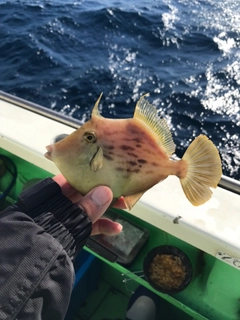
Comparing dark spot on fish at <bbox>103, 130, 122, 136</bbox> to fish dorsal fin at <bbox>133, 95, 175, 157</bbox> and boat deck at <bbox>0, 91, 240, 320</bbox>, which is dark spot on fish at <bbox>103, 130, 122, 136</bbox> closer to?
fish dorsal fin at <bbox>133, 95, 175, 157</bbox>

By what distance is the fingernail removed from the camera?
1467 mm

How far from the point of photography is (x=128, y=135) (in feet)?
4.88

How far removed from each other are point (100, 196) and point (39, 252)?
33 centimetres

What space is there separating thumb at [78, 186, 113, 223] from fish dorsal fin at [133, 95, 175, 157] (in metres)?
0.32

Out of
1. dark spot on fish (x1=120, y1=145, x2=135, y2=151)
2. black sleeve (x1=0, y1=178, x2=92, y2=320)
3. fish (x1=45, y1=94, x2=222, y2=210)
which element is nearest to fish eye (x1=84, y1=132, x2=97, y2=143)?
A: fish (x1=45, y1=94, x2=222, y2=210)

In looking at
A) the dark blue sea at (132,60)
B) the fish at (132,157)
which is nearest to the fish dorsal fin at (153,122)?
the fish at (132,157)

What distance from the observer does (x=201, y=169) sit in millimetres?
1494

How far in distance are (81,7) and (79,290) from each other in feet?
33.4

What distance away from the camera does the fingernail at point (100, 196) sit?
1.47m

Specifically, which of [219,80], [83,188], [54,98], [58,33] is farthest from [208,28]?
[83,188]

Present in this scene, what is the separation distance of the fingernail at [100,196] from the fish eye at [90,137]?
208 millimetres

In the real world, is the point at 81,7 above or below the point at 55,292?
above

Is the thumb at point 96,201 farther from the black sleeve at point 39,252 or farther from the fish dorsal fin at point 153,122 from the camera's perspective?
the fish dorsal fin at point 153,122

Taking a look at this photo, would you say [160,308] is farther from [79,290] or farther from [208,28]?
[208,28]
